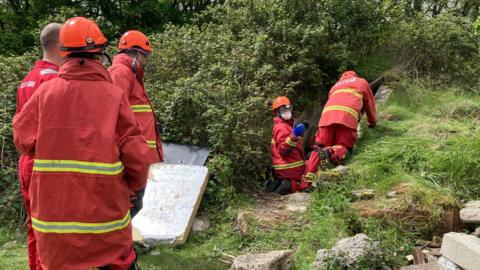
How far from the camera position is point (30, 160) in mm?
2971

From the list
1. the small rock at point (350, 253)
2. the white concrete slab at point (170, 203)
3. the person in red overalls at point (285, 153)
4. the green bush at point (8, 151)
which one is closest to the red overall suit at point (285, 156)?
the person in red overalls at point (285, 153)

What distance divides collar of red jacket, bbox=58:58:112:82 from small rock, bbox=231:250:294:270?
72.5 inches

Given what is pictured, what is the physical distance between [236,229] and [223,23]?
503 cm

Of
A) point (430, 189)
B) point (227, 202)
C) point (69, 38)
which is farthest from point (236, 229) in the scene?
point (69, 38)

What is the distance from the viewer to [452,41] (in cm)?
851

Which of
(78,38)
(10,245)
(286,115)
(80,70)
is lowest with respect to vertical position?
(10,245)

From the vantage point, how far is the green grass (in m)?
4.04

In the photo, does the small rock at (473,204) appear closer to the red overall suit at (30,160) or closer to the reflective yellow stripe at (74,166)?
the reflective yellow stripe at (74,166)

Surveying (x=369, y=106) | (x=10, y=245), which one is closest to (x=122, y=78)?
(x=10, y=245)

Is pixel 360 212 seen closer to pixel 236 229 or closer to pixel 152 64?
pixel 236 229

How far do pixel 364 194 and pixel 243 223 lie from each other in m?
1.27

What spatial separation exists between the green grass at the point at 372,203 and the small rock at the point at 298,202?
0.46ft

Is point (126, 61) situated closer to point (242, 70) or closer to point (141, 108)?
point (141, 108)

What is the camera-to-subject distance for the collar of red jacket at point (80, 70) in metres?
2.51
